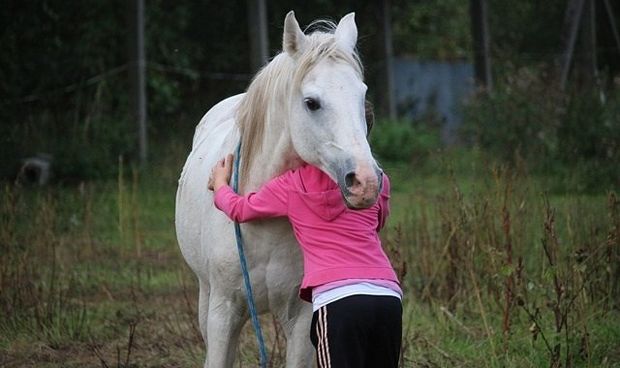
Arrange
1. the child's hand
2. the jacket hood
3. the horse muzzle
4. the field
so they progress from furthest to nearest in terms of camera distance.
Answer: the field → the child's hand → the jacket hood → the horse muzzle

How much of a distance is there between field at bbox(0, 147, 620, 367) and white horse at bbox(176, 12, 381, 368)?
78 centimetres

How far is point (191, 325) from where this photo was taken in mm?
5641

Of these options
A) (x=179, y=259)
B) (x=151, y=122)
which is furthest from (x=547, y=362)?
(x=151, y=122)

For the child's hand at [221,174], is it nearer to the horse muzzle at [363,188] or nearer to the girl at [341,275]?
the girl at [341,275]

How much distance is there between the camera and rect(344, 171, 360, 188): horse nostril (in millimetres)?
3139

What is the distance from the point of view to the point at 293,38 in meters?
3.57

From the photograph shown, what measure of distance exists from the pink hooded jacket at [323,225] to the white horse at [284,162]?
10 centimetres

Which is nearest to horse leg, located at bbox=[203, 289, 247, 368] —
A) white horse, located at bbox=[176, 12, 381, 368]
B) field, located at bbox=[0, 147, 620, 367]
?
white horse, located at bbox=[176, 12, 381, 368]

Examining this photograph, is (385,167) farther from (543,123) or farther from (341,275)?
(341,275)

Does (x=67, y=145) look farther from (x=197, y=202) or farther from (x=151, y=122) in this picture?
(x=197, y=202)

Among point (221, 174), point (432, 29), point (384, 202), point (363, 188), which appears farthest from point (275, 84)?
point (432, 29)

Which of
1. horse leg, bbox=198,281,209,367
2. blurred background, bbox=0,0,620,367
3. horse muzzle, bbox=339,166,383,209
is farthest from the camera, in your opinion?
blurred background, bbox=0,0,620,367

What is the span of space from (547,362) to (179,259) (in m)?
3.41

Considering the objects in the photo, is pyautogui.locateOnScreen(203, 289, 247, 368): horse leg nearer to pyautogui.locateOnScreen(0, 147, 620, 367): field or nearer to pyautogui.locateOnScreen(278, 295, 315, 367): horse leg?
pyautogui.locateOnScreen(278, 295, 315, 367): horse leg
